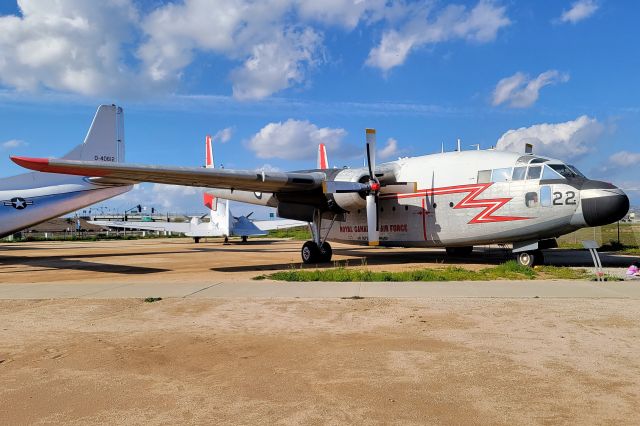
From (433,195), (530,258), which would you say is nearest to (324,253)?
(433,195)

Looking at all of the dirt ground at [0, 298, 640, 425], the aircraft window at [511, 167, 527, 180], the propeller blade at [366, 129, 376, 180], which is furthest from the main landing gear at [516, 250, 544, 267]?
the dirt ground at [0, 298, 640, 425]

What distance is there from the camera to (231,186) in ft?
59.3

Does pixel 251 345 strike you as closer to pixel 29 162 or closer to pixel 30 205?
pixel 29 162

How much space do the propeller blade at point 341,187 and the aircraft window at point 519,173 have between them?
201 inches

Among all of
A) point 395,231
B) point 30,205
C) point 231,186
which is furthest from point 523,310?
point 30,205

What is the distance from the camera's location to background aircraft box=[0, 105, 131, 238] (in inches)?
841

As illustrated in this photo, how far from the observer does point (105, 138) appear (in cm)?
2414

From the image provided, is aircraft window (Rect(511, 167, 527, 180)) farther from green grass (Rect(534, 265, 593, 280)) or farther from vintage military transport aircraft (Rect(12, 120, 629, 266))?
green grass (Rect(534, 265, 593, 280))

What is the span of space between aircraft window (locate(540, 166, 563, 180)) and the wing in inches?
309

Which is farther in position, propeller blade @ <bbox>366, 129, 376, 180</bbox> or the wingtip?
propeller blade @ <bbox>366, 129, 376, 180</bbox>

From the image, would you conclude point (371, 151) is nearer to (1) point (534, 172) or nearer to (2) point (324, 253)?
(2) point (324, 253)

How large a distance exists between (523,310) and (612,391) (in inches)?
161

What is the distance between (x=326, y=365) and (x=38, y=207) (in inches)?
817

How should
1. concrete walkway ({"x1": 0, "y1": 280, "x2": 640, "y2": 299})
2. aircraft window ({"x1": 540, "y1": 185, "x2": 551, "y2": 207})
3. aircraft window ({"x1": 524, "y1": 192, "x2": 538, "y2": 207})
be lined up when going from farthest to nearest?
aircraft window ({"x1": 524, "y1": 192, "x2": 538, "y2": 207}) → aircraft window ({"x1": 540, "y1": 185, "x2": 551, "y2": 207}) → concrete walkway ({"x1": 0, "y1": 280, "x2": 640, "y2": 299})
